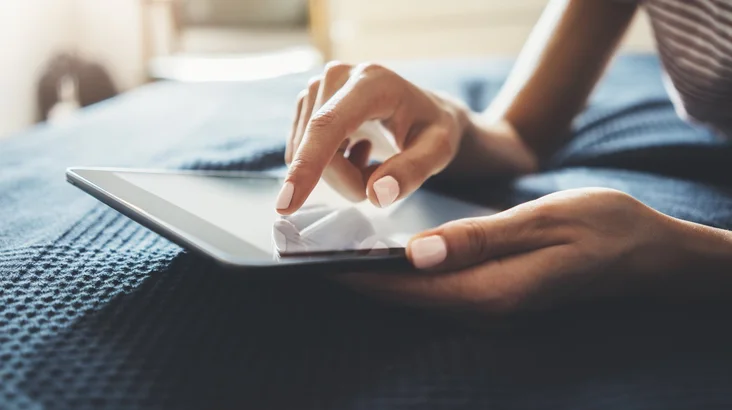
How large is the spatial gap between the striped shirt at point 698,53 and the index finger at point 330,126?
0.40 metres

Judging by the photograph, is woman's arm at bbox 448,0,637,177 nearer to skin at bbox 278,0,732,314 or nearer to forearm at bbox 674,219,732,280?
skin at bbox 278,0,732,314

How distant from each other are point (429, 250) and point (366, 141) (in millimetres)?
241

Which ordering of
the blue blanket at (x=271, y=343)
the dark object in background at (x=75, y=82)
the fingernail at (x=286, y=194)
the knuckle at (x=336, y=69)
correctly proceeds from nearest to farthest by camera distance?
the blue blanket at (x=271, y=343)
the fingernail at (x=286, y=194)
the knuckle at (x=336, y=69)
the dark object in background at (x=75, y=82)

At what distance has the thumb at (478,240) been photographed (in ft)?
1.08

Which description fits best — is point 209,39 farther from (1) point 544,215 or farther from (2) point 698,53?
(1) point 544,215

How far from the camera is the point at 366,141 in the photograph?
1.81 ft

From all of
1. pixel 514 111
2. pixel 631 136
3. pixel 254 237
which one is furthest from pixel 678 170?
pixel 254 237

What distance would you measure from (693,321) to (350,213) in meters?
0.24

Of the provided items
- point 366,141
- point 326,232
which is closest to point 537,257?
point 326,232

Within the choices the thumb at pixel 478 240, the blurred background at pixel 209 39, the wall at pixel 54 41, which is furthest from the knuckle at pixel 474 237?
the wall at pixel 54 41

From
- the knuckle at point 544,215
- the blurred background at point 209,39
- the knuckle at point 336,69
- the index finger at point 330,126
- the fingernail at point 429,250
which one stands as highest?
the knuckle at point 336,69

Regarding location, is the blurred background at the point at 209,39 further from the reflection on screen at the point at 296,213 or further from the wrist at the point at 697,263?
the wrist at the point at 697,263

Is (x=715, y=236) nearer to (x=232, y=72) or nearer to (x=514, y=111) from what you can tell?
(x=514, y=111)

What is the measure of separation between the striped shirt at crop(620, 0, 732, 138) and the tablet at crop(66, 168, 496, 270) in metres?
0.35
